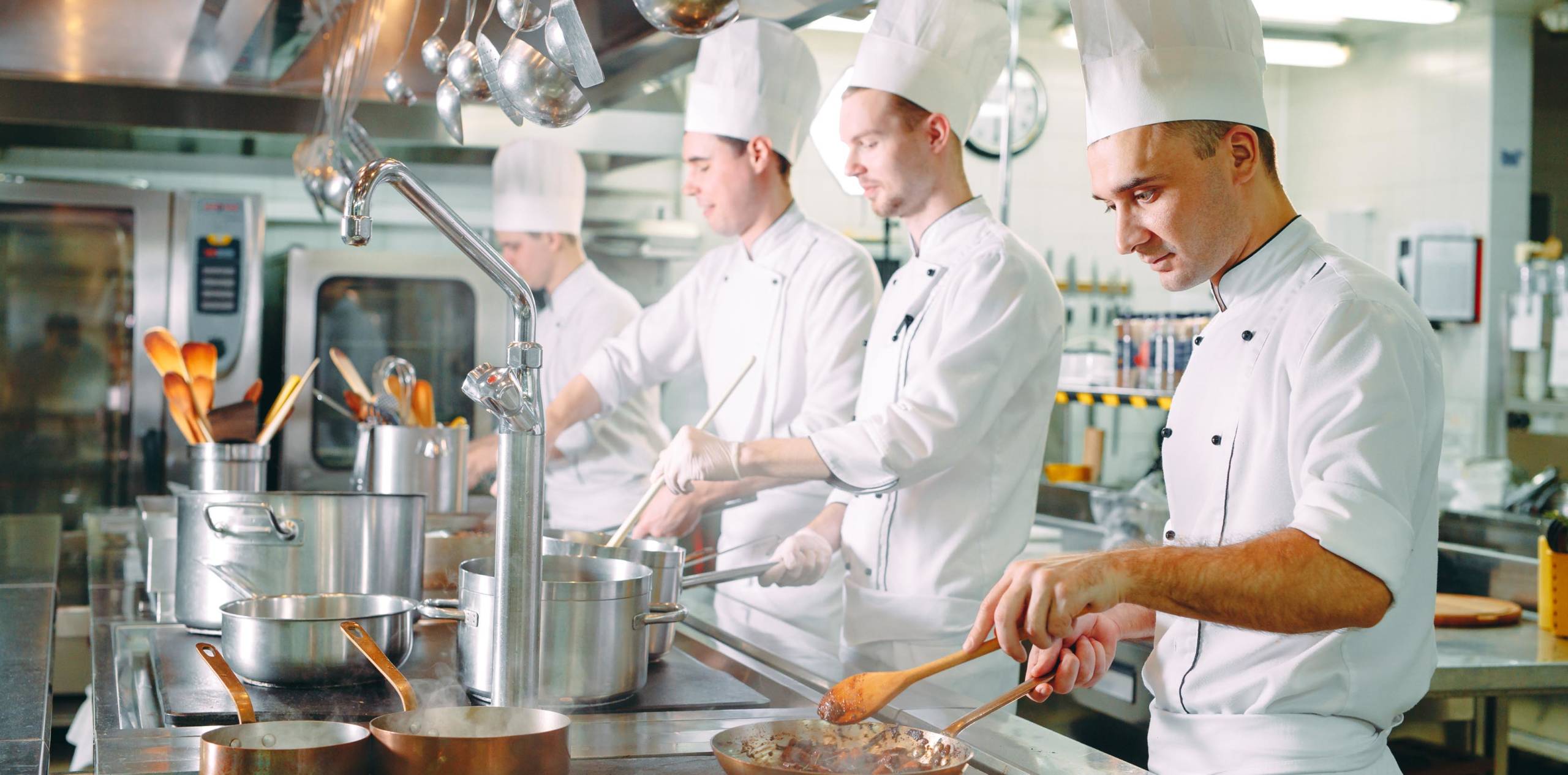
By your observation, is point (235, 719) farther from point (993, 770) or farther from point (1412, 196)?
point (1412, 196)

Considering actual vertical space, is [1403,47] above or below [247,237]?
above

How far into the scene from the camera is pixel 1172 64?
Answer: 1347mm

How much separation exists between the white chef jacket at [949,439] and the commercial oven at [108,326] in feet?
7.99

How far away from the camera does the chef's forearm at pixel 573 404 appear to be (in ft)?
9.55

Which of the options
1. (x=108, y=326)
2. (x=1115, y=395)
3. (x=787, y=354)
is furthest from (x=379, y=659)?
(x=108, y=326)

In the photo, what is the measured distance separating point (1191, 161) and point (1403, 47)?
585 cm

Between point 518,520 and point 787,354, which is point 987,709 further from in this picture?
point 787,354

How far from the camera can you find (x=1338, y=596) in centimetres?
113

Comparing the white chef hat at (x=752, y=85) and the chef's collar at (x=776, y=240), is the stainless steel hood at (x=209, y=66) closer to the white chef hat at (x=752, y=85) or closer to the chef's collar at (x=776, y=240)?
the white chef hat at (x=752, y=85)

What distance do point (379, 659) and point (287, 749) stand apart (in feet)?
0.88

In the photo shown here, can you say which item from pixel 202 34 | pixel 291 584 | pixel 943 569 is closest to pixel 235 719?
pixel 291 584

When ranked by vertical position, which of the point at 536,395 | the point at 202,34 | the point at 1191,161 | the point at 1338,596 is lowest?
the point at 1338,596

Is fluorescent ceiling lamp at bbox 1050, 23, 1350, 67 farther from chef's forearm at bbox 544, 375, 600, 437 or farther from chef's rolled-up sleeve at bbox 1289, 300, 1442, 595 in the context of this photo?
chef's rolled-up sleeve at bbox 1289, 300, 1442, 595

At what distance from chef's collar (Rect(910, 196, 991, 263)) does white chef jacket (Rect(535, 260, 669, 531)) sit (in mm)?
1077
